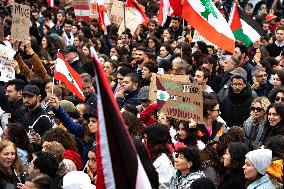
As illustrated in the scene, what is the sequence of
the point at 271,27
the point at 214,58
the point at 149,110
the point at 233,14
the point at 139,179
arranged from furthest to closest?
the point at 271,27 < the point at 233,14 < the point at 214,58 < the point at 149,110 < the point at 139,179

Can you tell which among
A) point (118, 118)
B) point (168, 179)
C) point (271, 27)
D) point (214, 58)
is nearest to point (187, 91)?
point (168, 179)

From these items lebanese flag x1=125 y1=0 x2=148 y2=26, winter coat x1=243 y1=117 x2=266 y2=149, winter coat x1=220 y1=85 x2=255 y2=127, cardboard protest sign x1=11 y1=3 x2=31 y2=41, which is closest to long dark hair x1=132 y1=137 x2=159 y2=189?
winter coat x1=243 y1=117 x2=266 y2=149

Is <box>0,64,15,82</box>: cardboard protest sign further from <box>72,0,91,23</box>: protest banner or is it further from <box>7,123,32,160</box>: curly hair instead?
<box>72,0,91,23</box>: protest banner

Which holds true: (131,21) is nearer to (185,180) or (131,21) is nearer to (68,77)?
(68,77)

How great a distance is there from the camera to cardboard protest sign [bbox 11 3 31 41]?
1325cm

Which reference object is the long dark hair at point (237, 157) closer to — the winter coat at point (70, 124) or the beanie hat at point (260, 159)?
the beanie hat at point (260, 159)

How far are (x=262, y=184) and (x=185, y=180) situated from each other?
677mm

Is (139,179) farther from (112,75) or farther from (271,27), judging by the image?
(271,27)

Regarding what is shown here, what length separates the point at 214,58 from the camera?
12.9m

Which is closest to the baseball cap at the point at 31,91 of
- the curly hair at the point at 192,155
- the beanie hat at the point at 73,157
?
the beanie hat at the point at 73,157

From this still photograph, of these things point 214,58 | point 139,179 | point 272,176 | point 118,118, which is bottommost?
point 214,58

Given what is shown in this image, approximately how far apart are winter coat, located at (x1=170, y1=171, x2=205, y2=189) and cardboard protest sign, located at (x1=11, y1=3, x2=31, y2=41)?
647 centimetres

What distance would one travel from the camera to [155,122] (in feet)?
31.6

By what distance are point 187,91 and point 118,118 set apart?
4.63m
